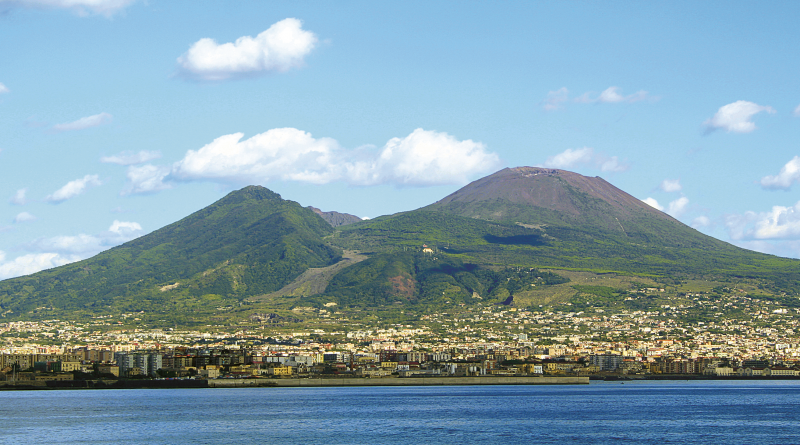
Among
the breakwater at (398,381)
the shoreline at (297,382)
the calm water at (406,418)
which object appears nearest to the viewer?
the calm water at (406,418)

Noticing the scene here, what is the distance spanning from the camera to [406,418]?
9069cm

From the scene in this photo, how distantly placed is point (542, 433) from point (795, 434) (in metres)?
18.6

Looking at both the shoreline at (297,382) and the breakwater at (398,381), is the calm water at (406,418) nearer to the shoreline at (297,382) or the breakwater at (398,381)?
the shoreline at (297,382)

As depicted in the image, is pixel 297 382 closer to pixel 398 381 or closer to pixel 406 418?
pixel 398 381

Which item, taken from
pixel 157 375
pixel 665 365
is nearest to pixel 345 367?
pixel 157 375

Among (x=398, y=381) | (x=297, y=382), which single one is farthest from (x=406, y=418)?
(x=297, y=382)

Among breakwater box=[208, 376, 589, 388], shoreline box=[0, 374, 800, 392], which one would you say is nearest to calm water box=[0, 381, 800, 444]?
shoreline box=[0, 374, 800, 392]

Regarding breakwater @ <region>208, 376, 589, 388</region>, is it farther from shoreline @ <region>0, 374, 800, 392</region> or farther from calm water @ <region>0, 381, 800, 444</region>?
calm water @ <region>0, 381, 800, 444</region>

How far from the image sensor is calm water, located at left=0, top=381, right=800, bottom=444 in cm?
7419

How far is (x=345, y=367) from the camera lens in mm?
178125

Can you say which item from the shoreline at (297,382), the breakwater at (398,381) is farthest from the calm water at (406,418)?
the breakwater at (398,381)

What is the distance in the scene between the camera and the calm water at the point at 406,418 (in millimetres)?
74188

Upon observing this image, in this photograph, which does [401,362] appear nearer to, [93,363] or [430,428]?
[93,363]

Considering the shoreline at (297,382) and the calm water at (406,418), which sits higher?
the shoreline at (297,382)
